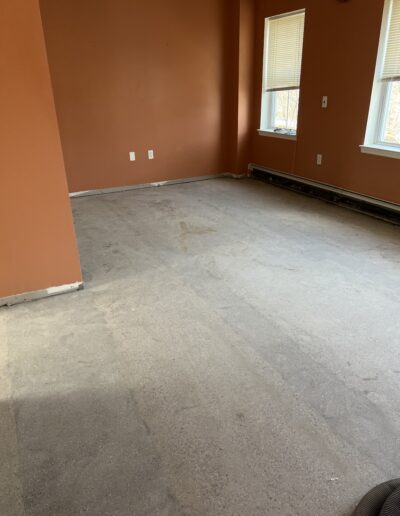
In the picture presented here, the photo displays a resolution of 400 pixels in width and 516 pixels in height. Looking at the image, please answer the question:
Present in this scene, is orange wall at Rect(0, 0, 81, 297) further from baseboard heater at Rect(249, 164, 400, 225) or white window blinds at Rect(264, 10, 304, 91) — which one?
white window blinds at Rect(264, 10, 304, 91)

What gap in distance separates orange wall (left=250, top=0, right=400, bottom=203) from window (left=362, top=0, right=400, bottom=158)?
0.06 meters

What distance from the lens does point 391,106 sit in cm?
399

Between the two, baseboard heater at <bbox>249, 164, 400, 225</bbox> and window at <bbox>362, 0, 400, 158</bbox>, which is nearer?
window at <bbox>362, 0, 400, 158</bbox>

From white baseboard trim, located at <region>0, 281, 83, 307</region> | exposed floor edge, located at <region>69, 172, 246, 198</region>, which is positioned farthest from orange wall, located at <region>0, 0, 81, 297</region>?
exposed floor edge, located at <region>69, 172, 246, 198</region>

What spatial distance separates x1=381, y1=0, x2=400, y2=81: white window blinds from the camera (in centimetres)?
368

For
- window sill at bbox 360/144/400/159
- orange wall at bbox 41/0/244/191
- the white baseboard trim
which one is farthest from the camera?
orange wall at bbox 41/0/244/191

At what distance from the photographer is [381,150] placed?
404 centimetres

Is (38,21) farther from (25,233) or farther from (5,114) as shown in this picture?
(25,233)

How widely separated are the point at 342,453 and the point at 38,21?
2.57 meters

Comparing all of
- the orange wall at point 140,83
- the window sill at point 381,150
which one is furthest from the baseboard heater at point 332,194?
the orange wall at point 140,83

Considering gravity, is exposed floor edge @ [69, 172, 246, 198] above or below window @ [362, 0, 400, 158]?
below

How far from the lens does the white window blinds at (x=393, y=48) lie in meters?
3.68

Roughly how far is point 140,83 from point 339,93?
2451mm

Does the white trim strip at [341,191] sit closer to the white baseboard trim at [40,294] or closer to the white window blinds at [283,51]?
the white window blinds at [283,51]
